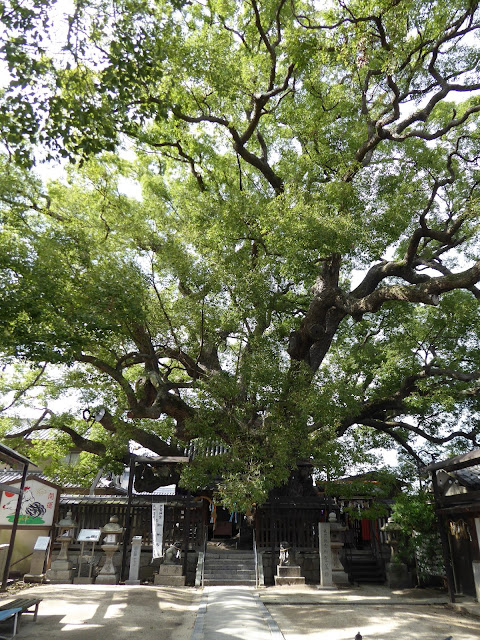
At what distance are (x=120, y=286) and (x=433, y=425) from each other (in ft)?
38.1

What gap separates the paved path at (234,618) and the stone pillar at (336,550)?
3.41m

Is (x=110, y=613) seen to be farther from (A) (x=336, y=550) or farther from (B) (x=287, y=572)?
(A) (x=336, y=550)

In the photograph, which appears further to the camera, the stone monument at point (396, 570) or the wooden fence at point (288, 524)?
the wooden fence at point (288, 524)

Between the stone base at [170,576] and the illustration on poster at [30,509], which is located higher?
the illustration on poster at [30,509]

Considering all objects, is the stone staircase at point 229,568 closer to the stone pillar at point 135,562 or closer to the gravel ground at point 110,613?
the gravel ground at point 110,613

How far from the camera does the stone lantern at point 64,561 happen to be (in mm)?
12297

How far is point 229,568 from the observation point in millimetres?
13422

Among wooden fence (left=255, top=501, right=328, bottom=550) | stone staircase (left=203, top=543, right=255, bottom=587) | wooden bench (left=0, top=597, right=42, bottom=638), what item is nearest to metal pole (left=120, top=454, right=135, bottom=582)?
stone staircase (left=203, top=543, right=255, bottom=587)

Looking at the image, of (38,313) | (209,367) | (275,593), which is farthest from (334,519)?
(38,313)

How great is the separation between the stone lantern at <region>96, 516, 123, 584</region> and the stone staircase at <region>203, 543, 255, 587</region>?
258cm

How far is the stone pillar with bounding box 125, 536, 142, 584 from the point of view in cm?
1229

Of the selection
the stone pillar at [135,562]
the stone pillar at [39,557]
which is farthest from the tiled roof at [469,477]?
the stone pillar at [39,557]

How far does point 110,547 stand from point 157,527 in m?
1.39

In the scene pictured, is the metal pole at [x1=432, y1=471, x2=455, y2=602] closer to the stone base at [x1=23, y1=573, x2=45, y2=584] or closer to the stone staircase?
the stone staircase
